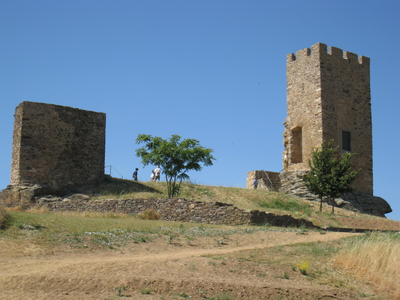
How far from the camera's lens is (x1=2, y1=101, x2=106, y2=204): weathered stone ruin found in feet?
75.4

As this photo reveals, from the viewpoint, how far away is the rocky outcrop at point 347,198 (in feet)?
97.6

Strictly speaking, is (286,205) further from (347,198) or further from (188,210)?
(188,210)

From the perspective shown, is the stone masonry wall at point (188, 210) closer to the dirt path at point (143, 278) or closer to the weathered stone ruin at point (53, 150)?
the weathered stone ruin at point (53, 150)

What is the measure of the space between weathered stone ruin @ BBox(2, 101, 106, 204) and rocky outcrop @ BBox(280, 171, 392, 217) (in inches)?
497

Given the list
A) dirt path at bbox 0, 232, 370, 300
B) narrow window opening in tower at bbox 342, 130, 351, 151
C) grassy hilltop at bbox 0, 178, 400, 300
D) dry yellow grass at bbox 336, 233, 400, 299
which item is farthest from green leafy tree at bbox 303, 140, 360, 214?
dirt path at bbox 0, 232, 370, 300

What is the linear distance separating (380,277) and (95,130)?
Result: 18.1 meters

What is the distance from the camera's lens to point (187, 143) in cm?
2294

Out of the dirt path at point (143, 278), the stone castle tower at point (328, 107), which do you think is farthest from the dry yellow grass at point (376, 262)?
the stone castle tower at point (328, 107)

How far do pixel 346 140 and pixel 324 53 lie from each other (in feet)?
19.9

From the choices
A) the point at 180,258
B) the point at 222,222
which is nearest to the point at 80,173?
the point at 222,222

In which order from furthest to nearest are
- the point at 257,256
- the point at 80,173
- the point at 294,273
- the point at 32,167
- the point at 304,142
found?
the point at 304,142 < the point at 80,173 < the point at 32,167 < the point at 257,256 < the point at 294,273

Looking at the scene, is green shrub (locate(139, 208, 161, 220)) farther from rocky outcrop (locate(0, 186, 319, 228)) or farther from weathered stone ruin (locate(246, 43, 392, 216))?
weathered stone ruin (locate(246, 43, 392, 216))

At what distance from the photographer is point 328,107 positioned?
102 ft

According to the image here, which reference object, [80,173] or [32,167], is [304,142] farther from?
[32,167]
